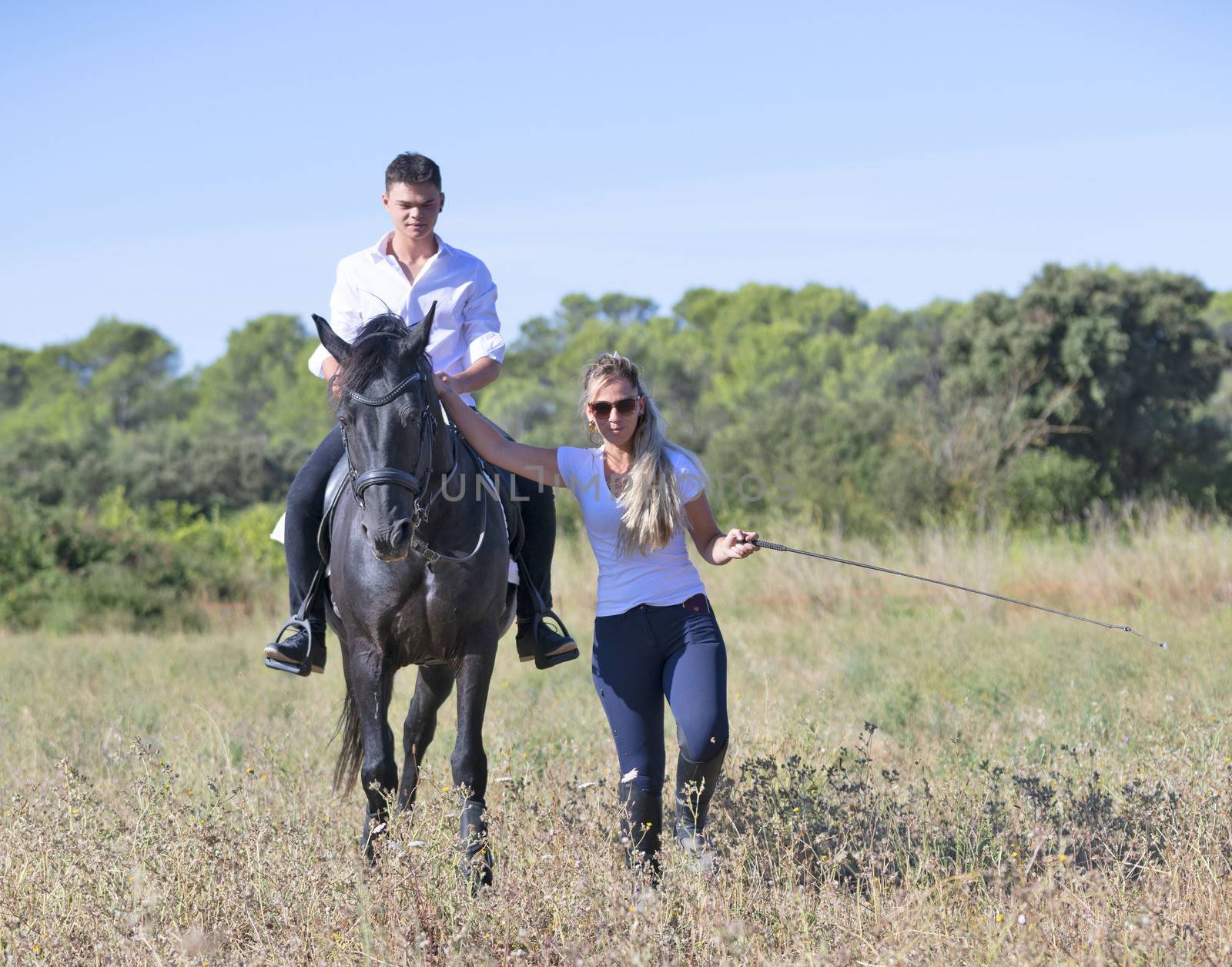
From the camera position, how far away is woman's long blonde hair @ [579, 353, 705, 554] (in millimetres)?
4973

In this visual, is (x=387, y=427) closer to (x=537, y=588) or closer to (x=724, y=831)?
(x=537, y=588)

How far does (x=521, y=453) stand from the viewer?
5508 millimetres

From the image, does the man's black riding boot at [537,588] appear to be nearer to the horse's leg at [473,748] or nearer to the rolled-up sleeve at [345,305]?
the horse's leg at [473,748]

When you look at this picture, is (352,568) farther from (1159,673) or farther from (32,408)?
(32,408)

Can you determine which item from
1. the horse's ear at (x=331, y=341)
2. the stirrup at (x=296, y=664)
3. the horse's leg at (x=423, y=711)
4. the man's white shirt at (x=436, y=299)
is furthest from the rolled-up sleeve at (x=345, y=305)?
the horse's leg at (x=423, y=711)

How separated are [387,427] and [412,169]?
1695 mm

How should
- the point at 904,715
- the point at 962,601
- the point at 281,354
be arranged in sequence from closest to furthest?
the point at 904,715
the point at 962,601
the point at 281,354

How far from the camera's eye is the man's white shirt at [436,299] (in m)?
6.12

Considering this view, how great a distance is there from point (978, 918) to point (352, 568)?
305 centimetres

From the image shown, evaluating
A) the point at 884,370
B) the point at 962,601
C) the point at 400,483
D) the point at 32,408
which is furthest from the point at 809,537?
the point at 32,408

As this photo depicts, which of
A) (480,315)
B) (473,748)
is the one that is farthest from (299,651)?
(480,315)

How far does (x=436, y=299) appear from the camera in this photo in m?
6.11

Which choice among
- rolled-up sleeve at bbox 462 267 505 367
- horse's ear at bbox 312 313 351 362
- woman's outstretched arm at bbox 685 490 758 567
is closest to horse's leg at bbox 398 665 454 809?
rolled-up sleeve at bbox 462 267 505 367

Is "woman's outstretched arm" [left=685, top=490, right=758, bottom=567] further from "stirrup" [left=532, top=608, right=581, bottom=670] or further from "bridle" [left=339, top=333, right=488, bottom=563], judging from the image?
"stirrup" [left=532, top=608, right=581, bottom=670]
